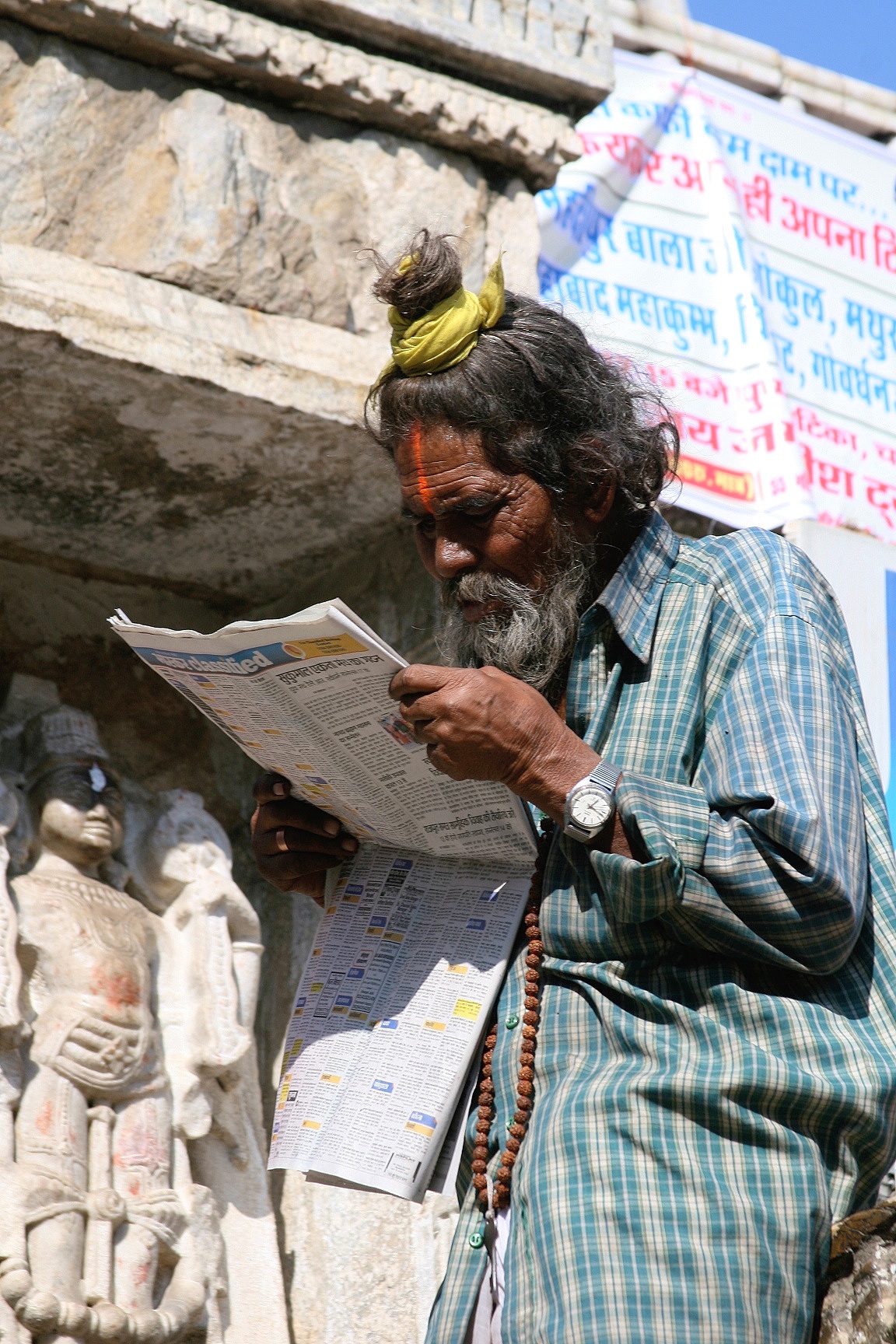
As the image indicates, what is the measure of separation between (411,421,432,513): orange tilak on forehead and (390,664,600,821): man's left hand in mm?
364

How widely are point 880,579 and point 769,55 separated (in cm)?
172

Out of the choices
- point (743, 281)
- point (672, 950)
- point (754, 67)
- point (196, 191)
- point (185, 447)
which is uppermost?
point (754, 67)

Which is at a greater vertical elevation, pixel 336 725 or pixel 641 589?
pixel 641 589

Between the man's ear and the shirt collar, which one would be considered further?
the man's ear

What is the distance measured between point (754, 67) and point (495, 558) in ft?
10.0

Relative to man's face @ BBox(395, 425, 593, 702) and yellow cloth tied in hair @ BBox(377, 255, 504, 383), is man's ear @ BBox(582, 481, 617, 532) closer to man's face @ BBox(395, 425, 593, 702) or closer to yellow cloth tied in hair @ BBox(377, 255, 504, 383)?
man's face @ BBox(395, 425, 593, 702)

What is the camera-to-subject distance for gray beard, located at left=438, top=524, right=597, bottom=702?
1740 millimetres

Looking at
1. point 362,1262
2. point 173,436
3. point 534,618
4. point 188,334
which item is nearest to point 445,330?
point 534,618

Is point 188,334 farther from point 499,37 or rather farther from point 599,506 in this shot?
point 599,506

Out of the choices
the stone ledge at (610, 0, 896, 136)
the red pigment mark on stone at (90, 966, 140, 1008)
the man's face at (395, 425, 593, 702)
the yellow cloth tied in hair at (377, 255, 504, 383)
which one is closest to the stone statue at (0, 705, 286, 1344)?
the red pigment mark on stone at (90, 966, 140, 1008)

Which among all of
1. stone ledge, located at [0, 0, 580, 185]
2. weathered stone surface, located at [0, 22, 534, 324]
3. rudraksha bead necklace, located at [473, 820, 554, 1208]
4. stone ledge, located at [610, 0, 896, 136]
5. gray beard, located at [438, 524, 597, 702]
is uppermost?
stone ledge, located at [610, 0, 896, 136]

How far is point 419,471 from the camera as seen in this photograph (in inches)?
73.0

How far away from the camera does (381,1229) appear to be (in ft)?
9.73

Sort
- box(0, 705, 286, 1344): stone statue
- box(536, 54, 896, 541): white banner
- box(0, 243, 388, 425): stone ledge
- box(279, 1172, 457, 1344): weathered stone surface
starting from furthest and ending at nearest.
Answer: box(536, 54, 896, 541): white banner
box(279, 1172, 457, 1344): weathered stone surface
box(0, 243, 388, 425): stone ledge
box(0, 705, 286, 1344): stone statue
